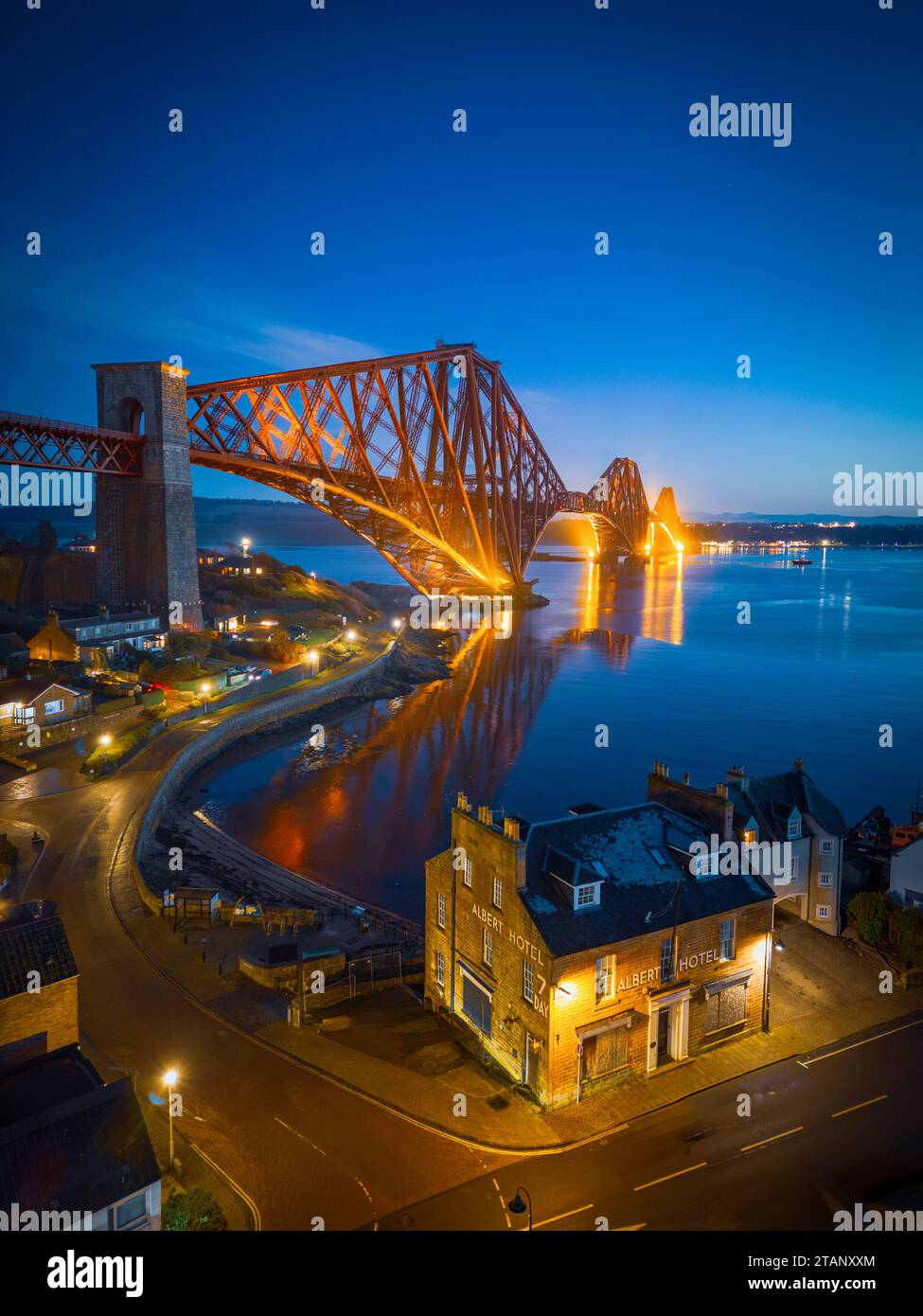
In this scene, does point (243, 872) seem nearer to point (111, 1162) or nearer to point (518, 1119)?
point (518, 1119)

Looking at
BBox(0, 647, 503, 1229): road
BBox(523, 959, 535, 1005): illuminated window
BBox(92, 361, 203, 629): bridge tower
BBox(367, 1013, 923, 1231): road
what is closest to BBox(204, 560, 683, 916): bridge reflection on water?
BBox(0, 647, 503, 1229): road

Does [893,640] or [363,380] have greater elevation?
[363,380]

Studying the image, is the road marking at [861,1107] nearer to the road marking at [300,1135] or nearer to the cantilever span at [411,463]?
the road marking at [300,1135]

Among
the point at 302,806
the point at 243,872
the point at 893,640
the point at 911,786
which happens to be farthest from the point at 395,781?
the point at 893,640

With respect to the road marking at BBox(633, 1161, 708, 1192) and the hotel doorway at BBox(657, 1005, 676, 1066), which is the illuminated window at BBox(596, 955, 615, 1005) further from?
the road marking at BBox(633, 1161, 708, 1192)

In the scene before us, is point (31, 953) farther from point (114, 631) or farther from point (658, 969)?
point (114, 631)

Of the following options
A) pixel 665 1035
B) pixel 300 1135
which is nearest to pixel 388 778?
pixel 665 1035
